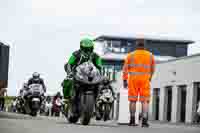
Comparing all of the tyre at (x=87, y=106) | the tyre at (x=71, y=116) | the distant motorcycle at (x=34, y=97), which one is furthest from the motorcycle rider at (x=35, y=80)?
the tyre at (x=87, y=106)

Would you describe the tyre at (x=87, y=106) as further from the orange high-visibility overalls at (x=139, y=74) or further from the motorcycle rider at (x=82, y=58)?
the orange high-visibility overalls at (x=139, y=74)

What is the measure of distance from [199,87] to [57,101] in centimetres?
866

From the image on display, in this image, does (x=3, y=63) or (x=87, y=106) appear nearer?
(x=87, y=106)

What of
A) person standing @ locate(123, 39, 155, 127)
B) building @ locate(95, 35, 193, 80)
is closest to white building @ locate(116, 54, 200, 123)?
person standing @ locate(123, 39, 155, 127)

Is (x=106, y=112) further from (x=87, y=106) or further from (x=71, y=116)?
(x=87, y=106)

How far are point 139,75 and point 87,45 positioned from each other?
139cm

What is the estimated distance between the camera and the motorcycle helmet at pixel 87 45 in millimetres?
15961

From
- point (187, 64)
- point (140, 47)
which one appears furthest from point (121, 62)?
point (140, 47)

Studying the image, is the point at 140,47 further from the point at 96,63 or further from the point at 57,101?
the point at 57,101

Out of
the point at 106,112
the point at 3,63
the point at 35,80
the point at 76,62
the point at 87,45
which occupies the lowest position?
the point at 106,112

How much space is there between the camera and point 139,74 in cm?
1670

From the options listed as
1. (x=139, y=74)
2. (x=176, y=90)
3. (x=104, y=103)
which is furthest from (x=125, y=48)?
(x=139, y=74)

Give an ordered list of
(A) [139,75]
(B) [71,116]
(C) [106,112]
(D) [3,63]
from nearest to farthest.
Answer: (B) [71,116]
(A) [139,75]
(D) [3,63]
(C) [106,112]

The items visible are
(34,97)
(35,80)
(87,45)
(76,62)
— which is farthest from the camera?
(35,80)
